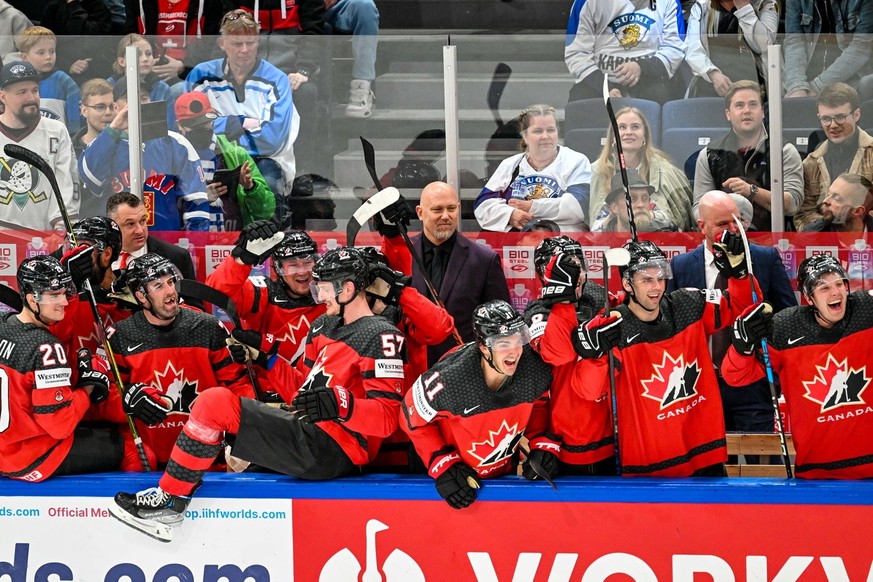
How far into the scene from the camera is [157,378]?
4.46 meters

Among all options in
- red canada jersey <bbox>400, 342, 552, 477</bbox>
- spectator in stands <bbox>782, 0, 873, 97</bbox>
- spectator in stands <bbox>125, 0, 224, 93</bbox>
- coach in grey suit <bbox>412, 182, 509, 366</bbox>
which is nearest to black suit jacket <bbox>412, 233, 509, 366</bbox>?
coach in grey suit <bbox>412, 182, 509, 366</bbox>

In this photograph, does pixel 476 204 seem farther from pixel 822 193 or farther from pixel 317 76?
pixel 822 193

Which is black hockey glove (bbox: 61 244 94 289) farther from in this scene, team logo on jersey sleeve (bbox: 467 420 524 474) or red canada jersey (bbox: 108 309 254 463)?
team logo on jersey sleeve (bbox: 467 420 524 474)

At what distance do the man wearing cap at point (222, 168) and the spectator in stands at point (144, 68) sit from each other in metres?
0.09

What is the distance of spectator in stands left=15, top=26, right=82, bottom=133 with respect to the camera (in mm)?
5312

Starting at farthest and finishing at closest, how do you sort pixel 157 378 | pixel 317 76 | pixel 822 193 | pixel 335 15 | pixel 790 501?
pixel 335 15 → pixel 317 76 → pixel 822 193 → pixel 157 378 → pixel 790 501

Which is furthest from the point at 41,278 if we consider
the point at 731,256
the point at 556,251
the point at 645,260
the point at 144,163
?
the point at 731,256

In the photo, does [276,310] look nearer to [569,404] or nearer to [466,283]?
[466,283]

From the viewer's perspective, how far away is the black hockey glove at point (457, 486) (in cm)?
377

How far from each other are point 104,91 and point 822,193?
3089 millimetres

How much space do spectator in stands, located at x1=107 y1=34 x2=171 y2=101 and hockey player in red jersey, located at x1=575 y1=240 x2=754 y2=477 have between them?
7.68ft

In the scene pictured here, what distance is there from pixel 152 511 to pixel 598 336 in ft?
5.05

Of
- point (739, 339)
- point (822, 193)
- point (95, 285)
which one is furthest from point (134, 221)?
point (822, 193)

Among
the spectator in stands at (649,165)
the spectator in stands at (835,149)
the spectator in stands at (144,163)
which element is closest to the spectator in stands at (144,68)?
the spectator in stands at (144,163)
